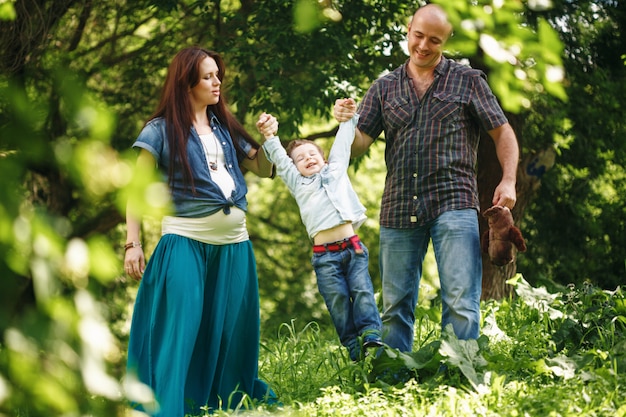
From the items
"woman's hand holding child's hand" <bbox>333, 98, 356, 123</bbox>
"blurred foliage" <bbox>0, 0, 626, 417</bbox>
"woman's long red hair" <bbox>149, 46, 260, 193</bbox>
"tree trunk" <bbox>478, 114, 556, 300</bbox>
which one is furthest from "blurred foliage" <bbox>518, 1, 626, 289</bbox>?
"woman's long red hair" <bbox>149, 46, 260, 193</bbox>

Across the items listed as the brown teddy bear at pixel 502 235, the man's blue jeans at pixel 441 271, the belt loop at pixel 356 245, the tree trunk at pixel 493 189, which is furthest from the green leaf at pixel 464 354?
the tree trunk at pixel 493 189

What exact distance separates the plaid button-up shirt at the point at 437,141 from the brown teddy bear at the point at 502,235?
0.10 meters

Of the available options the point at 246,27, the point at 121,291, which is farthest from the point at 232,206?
the point at 121,291

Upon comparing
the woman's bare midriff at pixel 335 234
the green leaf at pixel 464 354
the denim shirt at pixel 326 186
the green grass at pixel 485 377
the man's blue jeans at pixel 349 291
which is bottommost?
the green grass at pixel 485 377

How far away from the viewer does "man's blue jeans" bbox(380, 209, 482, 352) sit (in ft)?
12.8

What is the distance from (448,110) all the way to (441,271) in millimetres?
741

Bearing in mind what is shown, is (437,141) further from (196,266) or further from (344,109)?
(196,266)

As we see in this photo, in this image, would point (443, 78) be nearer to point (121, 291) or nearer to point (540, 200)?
point (540, 200)

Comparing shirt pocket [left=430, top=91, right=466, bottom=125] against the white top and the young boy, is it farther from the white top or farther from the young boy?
the white top

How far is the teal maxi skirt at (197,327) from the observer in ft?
12.5

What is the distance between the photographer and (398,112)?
13.5 feet

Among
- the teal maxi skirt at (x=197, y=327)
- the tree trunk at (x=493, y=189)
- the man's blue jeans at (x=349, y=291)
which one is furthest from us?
the tree trunk at (x=493, y=189)

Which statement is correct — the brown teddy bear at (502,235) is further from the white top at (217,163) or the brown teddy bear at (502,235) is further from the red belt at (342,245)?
the white top at (217,163)

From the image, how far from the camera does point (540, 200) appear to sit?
34.1 ft
